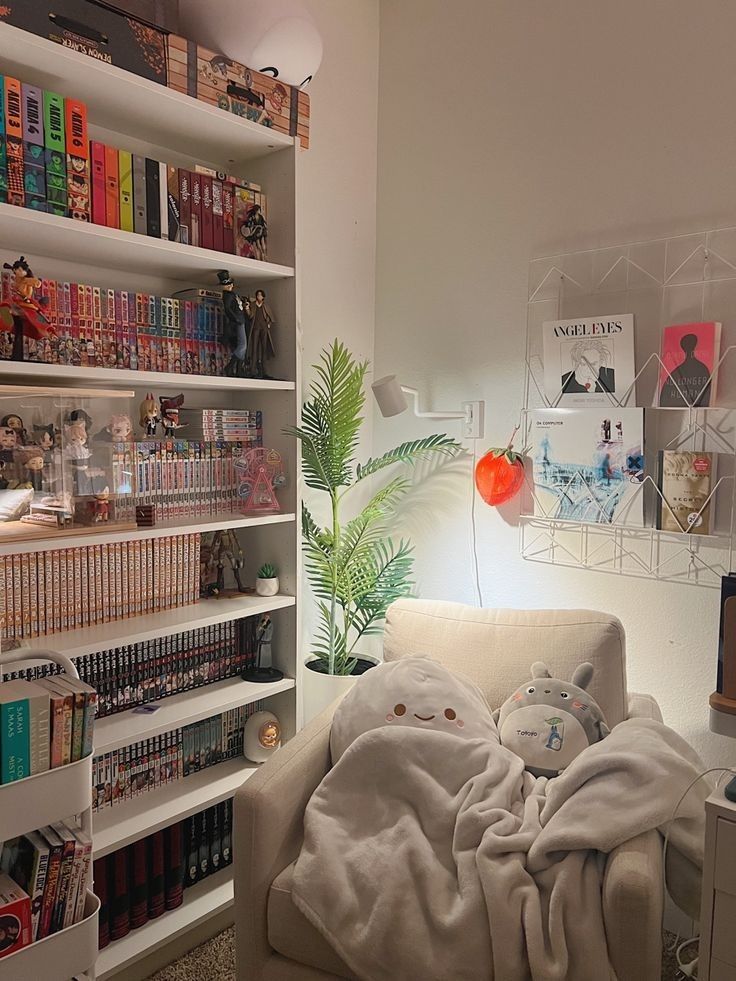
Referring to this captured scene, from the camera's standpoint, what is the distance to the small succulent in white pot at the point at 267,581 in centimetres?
218

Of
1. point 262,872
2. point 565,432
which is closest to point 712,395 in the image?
point 565,432

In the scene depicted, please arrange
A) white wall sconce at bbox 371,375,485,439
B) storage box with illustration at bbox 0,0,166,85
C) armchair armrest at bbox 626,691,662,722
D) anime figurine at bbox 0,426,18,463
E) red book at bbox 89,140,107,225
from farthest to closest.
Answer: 1. white wall sconce at bbox 371,375,485,439
2. armchair armrest at bbox 626,691,662,722
3. red book at bbox 89,140,107,225
4. anime figurine at bbox 0,426,18,463
5. storage box with illustration at bbox 0,0,166,85

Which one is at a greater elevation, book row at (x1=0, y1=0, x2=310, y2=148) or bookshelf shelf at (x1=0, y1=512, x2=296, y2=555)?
book row at (x1=0, y1=0, x2=310, y2=148)

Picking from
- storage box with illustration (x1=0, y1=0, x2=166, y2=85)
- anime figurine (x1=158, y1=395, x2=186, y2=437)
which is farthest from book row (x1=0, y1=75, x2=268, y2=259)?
anime figurine (x1=158, y1=395, x2=186, y2=437)

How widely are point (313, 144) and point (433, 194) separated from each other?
407mm

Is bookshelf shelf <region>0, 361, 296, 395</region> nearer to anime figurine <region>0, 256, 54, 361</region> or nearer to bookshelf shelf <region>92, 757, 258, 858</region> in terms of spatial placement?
anime figurine <region>0, 256, 54, 361</region>

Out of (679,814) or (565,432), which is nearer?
(679,814)

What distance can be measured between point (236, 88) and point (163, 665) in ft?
4.80

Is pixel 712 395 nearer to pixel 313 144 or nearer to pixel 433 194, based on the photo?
pixel 433 194

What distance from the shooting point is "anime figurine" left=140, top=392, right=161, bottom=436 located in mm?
2008

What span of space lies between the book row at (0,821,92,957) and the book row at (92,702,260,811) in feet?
1.45

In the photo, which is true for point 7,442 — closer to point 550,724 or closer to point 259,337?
point 259,337

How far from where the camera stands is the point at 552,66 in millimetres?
2189

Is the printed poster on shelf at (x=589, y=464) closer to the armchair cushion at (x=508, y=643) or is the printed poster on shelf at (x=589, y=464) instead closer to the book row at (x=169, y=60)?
the armchair cushion at (x=508, y=643)
